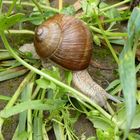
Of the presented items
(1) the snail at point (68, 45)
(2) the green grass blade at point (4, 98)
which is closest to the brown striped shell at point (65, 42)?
(1) the snail at point (68, 45)

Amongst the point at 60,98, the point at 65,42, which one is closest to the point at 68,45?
the point at 65,42

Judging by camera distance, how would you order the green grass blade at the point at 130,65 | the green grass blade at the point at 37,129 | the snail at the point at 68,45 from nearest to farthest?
1. the green grass blade at the point at 130,65
2. the green grass blade at the point at 37,129
3. the snail at the point at 68,45

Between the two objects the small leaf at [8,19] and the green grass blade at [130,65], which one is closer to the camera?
the green grass blade at [130,65]

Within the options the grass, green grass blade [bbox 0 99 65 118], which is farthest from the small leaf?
green grass blade [bbox 0 99 65 118]

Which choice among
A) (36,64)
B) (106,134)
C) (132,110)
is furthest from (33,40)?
(132,110)

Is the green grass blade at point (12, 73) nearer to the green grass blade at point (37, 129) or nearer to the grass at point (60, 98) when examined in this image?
the grass at point (60, 98)

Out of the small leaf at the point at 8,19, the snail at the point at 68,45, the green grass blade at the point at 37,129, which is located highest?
the small leaf at the point at 8,19

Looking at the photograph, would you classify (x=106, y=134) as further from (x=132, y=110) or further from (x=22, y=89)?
(x=22, y=89)
